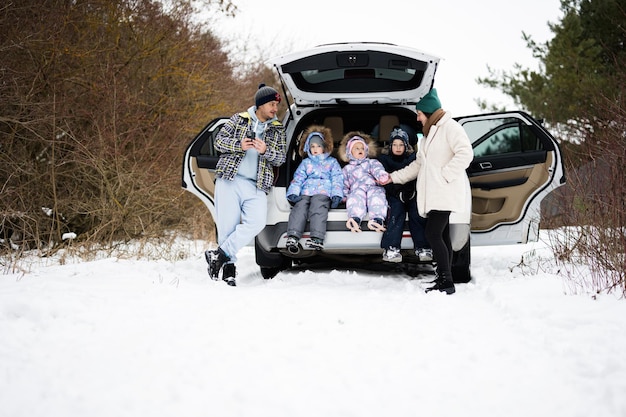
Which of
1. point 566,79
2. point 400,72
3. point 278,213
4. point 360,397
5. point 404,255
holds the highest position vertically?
point 566,79

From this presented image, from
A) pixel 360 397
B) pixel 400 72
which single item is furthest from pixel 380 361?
pixel 400 72

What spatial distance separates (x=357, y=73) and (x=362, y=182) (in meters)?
1.05

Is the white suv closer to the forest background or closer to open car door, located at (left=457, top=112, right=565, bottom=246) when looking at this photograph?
open car door, located at (left=457, top=112, right=565, bottom=246)

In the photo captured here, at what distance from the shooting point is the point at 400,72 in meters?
5.96

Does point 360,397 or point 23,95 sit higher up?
point 23,95

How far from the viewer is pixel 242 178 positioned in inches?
231

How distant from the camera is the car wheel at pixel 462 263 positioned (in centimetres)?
588

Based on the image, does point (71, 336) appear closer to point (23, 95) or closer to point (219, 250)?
point (219, 250)

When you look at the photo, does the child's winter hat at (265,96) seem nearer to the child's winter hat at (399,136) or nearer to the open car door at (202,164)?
the open car door at (202,164)

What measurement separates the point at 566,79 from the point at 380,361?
16624 mm

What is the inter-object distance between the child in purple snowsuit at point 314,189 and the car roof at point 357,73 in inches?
15.2

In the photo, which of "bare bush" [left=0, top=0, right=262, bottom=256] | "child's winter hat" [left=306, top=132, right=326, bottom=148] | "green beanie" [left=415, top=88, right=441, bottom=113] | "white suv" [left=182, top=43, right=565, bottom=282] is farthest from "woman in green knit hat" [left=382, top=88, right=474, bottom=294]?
"bare bush" [left=0, top=0, right=262, bottom=256]

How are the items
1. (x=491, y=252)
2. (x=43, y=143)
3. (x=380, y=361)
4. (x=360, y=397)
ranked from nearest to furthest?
1. (x=360, y=397)
2. (x=380, y=361)
3. (x=43, y=143)
4. (x=491, y=252)

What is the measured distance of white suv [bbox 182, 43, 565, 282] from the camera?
18.5 feet
